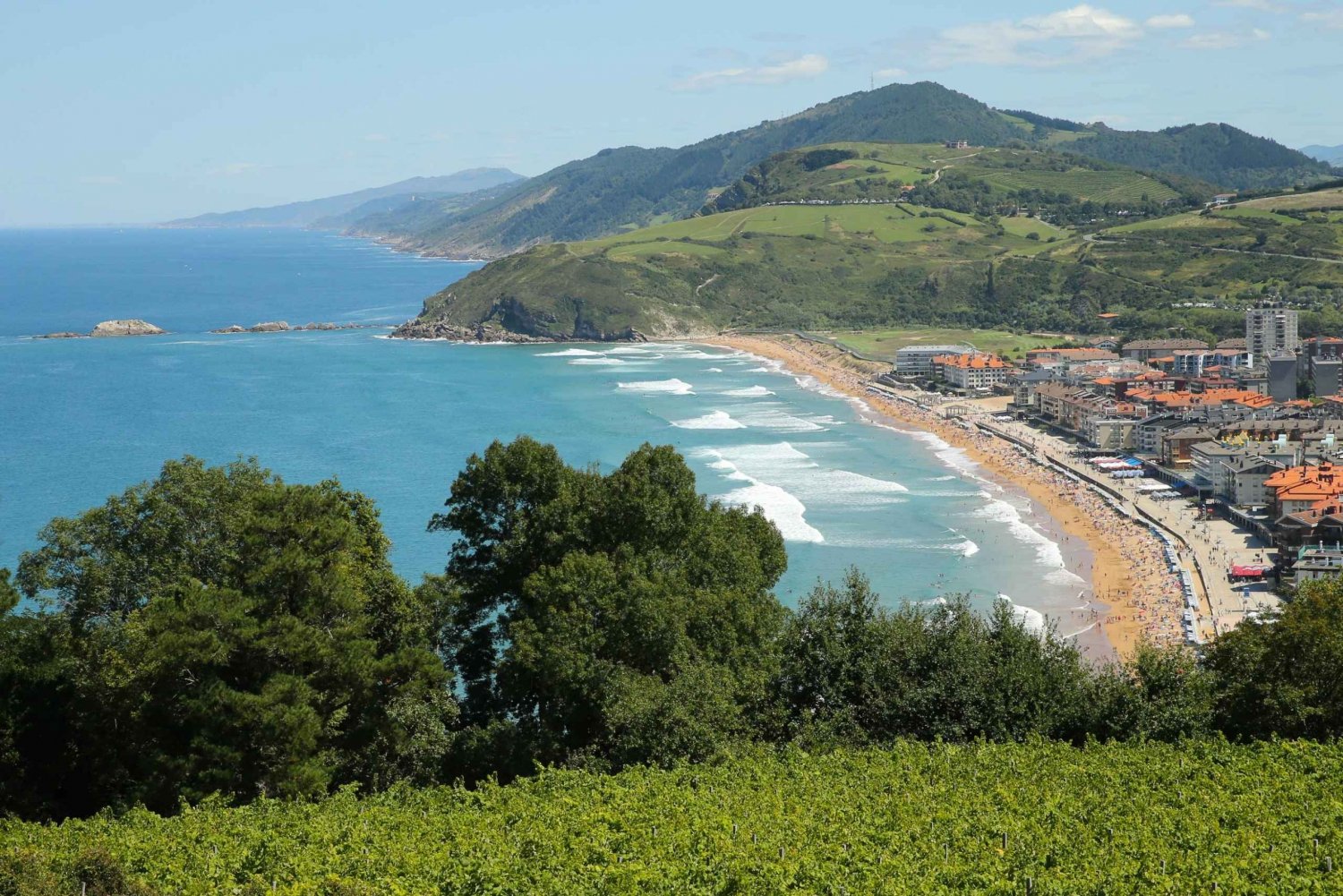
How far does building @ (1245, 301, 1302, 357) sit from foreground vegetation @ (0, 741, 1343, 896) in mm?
75581

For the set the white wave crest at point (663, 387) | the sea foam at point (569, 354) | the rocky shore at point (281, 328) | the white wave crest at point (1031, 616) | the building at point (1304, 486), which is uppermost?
the rocky shore at point (281, 328)

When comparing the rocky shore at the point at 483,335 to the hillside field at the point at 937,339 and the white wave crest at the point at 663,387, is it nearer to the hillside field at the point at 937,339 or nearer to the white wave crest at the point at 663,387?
the hillside field at the point at 937,339

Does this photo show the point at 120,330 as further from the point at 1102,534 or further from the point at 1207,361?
the point at 1102,534

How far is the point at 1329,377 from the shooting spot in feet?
244

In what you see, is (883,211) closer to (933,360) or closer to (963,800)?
(933,360)

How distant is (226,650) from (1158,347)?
81.7 metres

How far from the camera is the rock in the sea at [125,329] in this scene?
412 feet

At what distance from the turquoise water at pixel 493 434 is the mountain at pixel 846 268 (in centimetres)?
1041

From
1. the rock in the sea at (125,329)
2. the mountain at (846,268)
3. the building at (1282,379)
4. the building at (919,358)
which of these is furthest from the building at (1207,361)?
the rock in the sea at (125,329)

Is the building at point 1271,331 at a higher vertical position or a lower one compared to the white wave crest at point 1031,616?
higher

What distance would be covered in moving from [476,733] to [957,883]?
8.58 meters

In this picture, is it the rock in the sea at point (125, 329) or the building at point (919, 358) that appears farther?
the rock in the sea at point (125, 329)

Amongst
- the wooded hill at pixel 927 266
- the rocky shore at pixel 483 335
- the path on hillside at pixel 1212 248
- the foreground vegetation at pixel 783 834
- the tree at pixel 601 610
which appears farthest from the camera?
the rocky shore at pixel 483 335

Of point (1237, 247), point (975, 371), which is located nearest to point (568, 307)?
point (975, 371)
